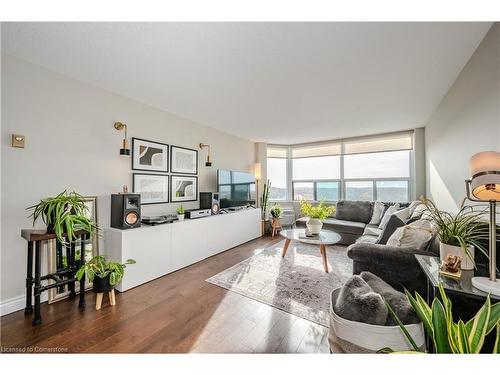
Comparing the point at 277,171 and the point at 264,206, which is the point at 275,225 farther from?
the point at 277,171

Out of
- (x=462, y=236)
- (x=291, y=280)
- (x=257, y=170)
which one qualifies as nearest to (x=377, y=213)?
(x=291, y=280)

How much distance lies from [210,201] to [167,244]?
44.0 inches

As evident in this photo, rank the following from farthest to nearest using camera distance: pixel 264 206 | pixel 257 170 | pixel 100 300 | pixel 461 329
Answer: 1. pixel 257 170
2. pixel 264 206
3. pixel 100 300
4. pixel 461 329

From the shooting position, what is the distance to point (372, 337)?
114 cm

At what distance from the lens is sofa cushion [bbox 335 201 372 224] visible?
4172mm

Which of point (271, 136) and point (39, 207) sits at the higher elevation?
point (271, 136)

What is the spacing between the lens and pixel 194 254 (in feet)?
10.1

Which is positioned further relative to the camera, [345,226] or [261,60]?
[345,226]

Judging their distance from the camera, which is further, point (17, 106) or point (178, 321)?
point (17, 106)
